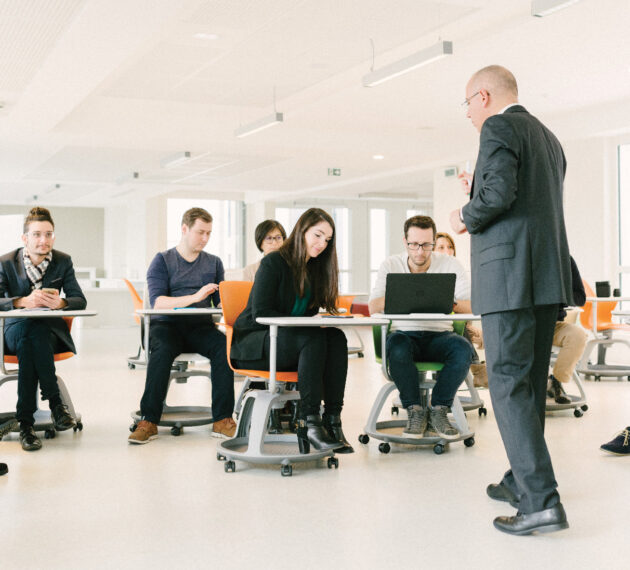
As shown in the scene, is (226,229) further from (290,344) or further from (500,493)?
(500,493)

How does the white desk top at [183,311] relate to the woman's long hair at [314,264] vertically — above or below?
below

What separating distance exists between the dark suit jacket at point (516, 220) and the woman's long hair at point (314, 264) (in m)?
1.18

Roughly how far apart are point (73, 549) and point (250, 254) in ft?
52.4

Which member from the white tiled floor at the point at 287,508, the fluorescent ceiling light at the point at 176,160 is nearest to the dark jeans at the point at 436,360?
the white tiled floor at the point at 287,508

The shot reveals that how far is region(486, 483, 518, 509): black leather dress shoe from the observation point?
2.94 metres

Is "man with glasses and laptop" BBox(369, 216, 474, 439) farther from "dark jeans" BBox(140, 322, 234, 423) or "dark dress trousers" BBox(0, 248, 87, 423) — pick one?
"dark dress trousers" BBox(0, 248, 87, 423)

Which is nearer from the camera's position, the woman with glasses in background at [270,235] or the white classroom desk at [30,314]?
the white classroom desk at [30,314]

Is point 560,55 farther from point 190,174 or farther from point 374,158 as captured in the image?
point 190,174

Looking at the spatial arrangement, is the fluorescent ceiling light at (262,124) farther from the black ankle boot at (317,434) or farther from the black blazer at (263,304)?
the black ankle boot at (317,434)

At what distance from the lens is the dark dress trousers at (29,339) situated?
416 centimetres

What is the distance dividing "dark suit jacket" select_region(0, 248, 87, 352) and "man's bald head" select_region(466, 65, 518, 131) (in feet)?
7.99

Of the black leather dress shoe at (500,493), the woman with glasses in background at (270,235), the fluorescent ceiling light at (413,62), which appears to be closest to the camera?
the black leather dress shoe at (500,493)

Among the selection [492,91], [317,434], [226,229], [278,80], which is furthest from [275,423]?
[226,229]

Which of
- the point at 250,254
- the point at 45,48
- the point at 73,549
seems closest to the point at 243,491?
the point at 73,549
